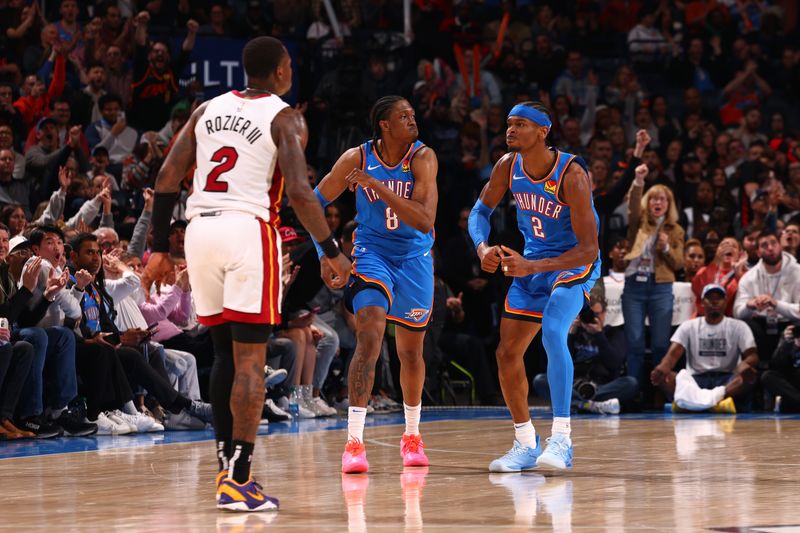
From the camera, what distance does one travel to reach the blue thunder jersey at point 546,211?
23.8ft

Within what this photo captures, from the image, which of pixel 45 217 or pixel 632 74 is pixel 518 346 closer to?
pixel 45 217

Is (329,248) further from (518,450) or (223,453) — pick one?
(518,450)

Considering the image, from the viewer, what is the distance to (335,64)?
15.9 meters

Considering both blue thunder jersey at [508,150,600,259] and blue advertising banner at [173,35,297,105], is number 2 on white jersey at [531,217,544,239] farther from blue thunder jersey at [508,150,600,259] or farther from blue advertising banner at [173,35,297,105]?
blue advertising banner at [173,35,297,105]

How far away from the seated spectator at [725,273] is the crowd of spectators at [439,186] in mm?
21

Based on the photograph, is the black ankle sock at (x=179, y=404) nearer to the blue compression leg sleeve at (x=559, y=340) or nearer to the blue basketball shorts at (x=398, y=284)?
the blue basketball shorts at (x=398, y=284)

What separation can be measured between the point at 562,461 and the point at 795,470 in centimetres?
132

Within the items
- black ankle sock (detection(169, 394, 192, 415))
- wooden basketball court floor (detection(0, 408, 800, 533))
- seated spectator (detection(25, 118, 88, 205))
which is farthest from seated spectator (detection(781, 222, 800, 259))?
seated spectator (detection(25, 118, 88, 205))

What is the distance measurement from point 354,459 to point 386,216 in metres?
1.45

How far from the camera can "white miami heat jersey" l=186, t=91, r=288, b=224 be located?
18.2 ft

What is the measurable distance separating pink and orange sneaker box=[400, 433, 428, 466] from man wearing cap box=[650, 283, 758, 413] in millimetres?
5743

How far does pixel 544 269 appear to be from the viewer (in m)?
7.05

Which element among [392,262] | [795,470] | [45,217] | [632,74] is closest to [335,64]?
[632,74]

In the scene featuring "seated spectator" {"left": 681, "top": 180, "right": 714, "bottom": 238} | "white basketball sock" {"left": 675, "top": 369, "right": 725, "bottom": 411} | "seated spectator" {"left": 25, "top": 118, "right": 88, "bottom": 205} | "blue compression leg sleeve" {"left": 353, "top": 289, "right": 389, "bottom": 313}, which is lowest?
"white basketball sock" {"left": 675, "top": 369, "right": 725, "bottom": 411}
